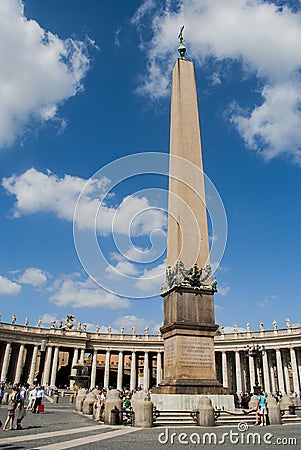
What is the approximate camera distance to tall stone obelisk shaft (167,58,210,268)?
16.0 m

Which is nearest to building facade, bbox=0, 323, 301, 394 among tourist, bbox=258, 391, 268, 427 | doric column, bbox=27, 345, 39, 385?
doric column, bbox=27, 345, 39, 385

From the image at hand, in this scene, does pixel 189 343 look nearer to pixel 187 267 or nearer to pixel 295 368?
pixel 187 267

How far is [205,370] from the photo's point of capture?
14.5m

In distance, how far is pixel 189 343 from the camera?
14.6 meters

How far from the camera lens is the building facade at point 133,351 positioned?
60.3 metres

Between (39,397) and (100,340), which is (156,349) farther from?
(39,397)

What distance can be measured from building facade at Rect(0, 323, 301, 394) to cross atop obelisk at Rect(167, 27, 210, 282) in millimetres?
46816

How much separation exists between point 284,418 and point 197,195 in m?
9.43

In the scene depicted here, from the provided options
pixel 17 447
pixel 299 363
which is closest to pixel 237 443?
pixel 17 447

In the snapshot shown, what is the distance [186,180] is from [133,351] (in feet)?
186

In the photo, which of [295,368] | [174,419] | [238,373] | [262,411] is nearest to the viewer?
[174,419]

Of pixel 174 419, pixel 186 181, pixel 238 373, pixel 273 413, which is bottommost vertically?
pixel 174 419

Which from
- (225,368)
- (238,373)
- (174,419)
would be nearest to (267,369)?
(238,373)

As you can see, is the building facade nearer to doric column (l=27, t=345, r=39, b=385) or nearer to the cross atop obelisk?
doric column (l=27, t=345, r=39, b=385)
